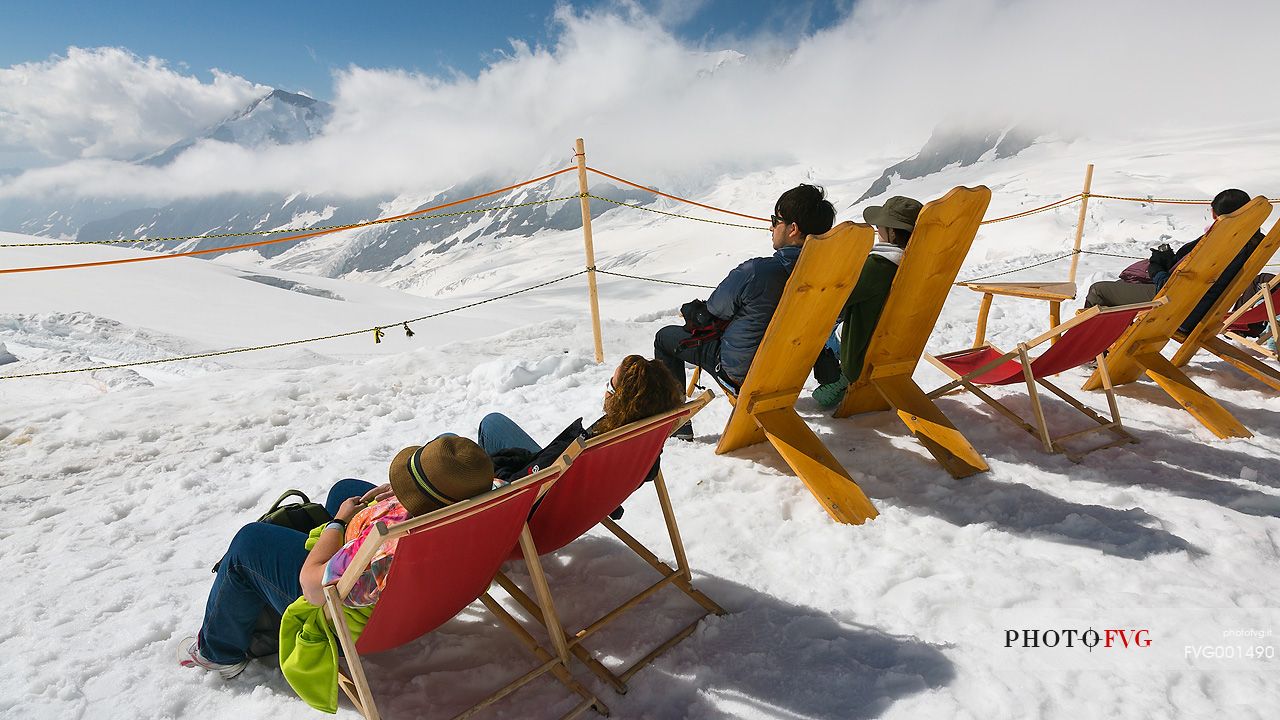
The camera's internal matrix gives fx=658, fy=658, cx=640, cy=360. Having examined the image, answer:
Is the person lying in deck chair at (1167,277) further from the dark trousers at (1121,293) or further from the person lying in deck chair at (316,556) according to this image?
the person lying in deck chair at (316,556)

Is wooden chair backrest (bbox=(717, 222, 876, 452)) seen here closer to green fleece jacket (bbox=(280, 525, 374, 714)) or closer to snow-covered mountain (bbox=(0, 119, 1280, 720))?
snow-covered mountain (bbox=(0, 119, 1280, 720))

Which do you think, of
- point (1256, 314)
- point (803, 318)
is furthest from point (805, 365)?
point (1256, 314)

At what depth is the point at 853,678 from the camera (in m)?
2.22

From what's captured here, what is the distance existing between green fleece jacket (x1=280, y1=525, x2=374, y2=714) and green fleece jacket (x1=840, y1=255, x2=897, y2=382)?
301 cm

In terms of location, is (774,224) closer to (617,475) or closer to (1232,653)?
(617,475)

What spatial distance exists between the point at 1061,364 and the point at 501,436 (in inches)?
134

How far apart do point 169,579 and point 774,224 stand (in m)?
3.53

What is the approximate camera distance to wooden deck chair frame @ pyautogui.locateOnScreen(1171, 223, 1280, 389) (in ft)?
15.2

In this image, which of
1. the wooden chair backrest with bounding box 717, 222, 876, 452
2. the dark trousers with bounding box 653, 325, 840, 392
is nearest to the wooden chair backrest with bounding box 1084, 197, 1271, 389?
the dark trousers with bounding box 653, 325, 840, 392

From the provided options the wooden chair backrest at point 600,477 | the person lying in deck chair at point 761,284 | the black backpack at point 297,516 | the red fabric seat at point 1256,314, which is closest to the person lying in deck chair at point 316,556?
the black backpack at point 297,516

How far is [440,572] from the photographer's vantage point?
2.00 m

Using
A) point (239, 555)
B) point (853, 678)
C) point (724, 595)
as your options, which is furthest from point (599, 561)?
point (239, 555)

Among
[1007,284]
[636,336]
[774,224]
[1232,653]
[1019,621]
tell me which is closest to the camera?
[1232,653]

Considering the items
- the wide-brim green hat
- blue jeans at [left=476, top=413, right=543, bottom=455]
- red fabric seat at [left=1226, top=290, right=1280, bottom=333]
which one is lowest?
red fabric seat at [left=1226, top=290, right=1280, bottom=333]
